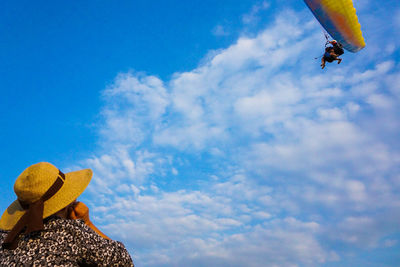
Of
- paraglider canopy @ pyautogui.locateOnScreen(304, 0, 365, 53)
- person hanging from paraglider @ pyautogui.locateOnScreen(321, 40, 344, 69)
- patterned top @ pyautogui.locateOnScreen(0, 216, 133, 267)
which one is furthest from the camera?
person hanging from paraglider @ pyautogui.locateOnScreen(321, 40, 344, 69)

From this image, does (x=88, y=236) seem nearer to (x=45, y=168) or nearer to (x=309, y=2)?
(x=45, y=168)

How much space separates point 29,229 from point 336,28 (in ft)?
80.4

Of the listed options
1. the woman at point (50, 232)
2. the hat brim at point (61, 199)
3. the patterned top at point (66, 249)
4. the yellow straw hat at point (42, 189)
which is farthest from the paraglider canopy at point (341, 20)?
the patterned top at point (66, 249)

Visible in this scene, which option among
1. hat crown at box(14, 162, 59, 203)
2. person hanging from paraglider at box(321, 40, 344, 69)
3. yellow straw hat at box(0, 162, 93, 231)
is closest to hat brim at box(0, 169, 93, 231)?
yellow straw hat at box(0, 162, 93, 231)

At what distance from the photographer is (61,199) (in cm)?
447

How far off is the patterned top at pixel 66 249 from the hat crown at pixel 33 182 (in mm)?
402

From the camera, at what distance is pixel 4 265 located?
4152 millimetres

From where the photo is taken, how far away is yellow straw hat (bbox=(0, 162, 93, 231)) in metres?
4.33

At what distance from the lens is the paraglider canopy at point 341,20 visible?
2262cm

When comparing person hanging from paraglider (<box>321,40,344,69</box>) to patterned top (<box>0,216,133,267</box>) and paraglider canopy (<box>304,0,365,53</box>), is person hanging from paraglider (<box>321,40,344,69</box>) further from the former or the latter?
patterned top (<box>0,216,133,267</box>)

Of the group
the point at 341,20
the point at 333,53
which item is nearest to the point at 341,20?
the point at 341,20

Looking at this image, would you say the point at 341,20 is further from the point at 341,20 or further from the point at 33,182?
the point at 33,182

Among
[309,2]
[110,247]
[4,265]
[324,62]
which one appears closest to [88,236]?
[110,247]

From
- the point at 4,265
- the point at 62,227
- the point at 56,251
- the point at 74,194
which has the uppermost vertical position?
the point at 74,194
